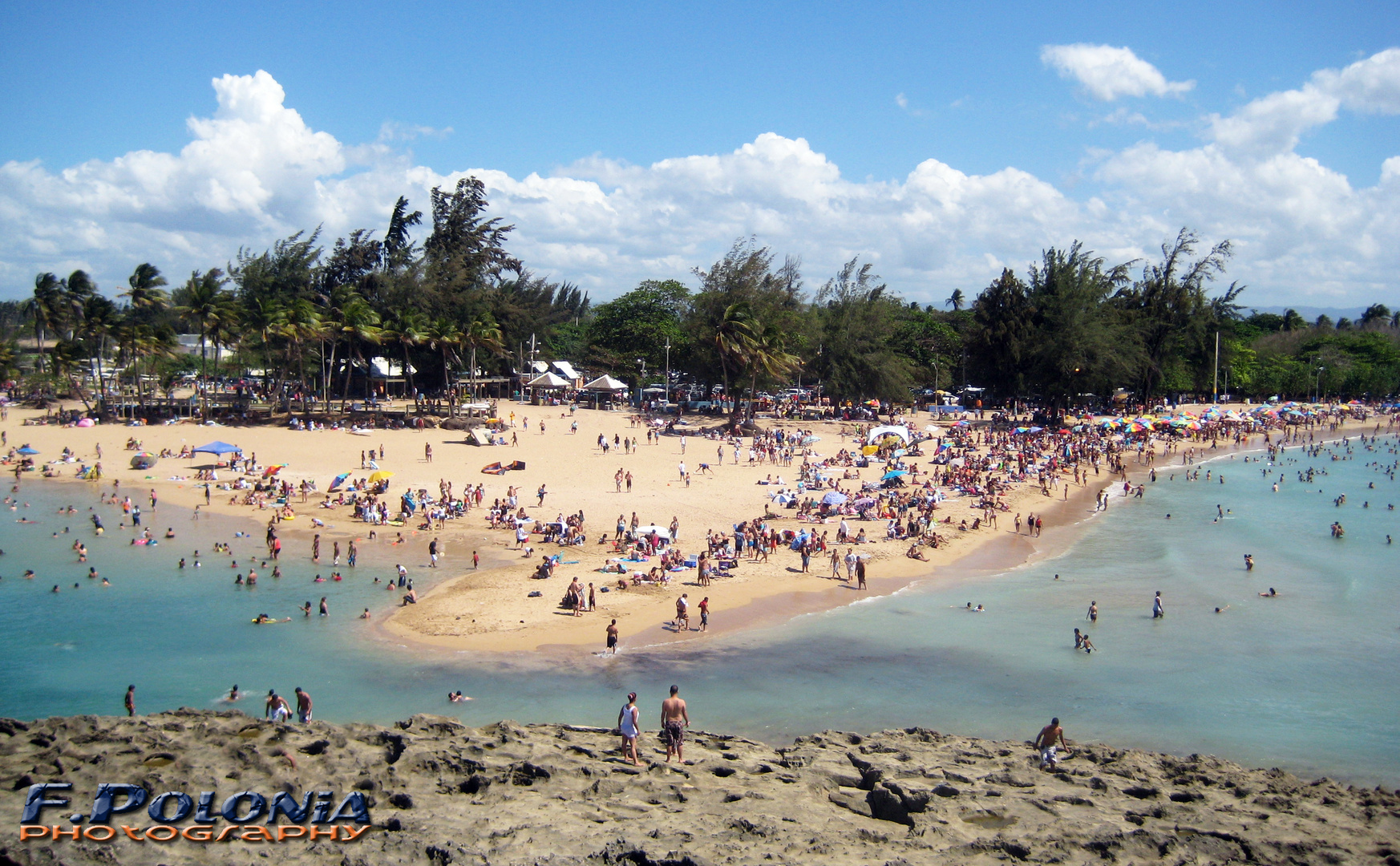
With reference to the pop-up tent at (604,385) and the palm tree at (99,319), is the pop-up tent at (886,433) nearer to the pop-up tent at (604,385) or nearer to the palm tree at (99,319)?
the pop-up tent at (604,385)

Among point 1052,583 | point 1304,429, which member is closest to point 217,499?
point 1052,583

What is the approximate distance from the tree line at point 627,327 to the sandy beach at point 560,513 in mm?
5917

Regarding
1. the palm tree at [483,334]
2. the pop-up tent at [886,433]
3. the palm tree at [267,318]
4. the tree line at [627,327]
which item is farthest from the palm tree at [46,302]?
the pop-up tent at [886,433]

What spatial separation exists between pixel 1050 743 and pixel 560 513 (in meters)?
19.1

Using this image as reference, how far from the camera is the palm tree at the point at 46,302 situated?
167ft

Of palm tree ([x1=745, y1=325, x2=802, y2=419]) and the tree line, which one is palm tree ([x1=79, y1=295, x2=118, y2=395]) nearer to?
the tree line

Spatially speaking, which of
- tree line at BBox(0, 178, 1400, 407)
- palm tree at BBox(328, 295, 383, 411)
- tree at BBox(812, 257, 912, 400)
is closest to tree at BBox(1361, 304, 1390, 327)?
tree line at BBox(0, 178, 1400, 407)

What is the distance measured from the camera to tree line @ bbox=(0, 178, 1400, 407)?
160ft

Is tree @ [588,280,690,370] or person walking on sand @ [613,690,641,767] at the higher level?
tree @ [588,280,690,370]

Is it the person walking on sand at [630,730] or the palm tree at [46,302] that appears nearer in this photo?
the person walking on sand at [630,730]

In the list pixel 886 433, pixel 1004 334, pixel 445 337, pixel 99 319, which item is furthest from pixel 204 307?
pixel 1004 334

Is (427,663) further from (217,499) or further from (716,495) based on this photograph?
(217,499)

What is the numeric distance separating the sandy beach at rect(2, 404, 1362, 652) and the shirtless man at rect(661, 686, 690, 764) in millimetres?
6537

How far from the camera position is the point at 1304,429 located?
69000mm
